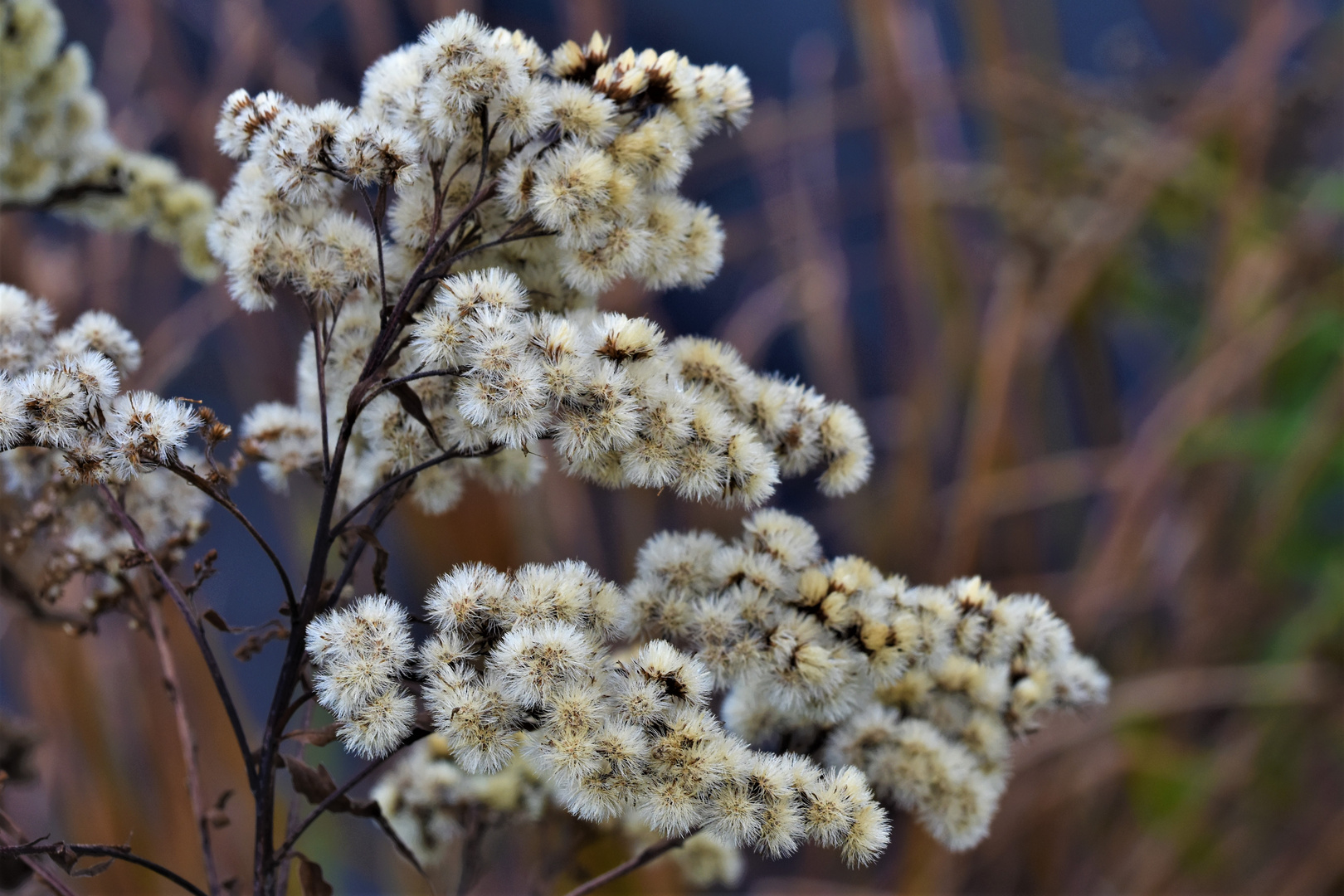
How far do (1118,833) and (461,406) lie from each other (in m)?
1.14

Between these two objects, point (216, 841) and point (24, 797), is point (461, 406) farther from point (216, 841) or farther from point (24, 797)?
point (24, 797)

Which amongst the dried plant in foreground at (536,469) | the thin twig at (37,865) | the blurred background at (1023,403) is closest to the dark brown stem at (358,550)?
the dried plant in foreground at (536,469)

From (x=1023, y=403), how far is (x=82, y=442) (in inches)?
44.1

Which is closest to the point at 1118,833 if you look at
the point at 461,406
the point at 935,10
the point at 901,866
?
the point at 901,866

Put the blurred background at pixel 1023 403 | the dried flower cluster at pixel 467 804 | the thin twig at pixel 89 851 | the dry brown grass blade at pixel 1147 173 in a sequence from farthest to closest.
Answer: the dry brown grass blade at pixel 1147 173 < the blurred background at pixel 1023 403 < the dried flower cluster at pixel 467 804 < the thin twig at pixel 89 851

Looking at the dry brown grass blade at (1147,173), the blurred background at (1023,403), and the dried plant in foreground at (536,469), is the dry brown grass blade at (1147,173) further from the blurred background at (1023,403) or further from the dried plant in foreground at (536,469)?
the dried plant in foreground at (536,469)

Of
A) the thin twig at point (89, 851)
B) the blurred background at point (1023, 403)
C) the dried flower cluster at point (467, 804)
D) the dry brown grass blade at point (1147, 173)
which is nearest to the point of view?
the thin twig at point (89, 851)

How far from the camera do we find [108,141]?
532mm

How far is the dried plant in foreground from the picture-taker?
310 mm

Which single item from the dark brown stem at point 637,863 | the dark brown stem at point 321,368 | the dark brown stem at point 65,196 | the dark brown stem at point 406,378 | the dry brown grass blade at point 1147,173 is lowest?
the dark brown stem at point 637,863

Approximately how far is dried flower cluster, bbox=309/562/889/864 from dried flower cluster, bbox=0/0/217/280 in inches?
10.4

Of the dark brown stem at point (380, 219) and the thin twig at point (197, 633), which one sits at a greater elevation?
the dark brown stem at point (380, 219)

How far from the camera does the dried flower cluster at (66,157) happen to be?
0.49 m

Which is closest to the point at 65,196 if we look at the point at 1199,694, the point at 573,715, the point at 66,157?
→ the point at 66,157
